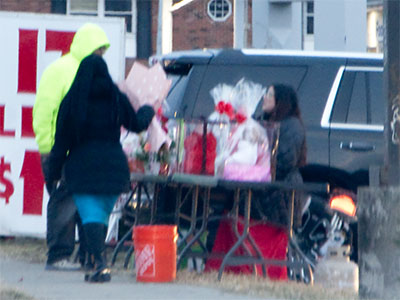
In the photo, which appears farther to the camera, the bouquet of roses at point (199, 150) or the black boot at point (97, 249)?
the bouquet of roses at point (199, 150)

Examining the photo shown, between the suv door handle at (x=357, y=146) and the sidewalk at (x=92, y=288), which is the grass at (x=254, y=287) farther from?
the suv door handle at (x=357, y=146)

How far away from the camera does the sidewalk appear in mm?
6840

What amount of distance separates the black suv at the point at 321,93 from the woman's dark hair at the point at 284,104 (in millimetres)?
478

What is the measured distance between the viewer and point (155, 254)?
746cm

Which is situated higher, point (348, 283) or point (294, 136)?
point (294, 136)

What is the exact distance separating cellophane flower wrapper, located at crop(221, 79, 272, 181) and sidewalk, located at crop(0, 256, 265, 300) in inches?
40.1

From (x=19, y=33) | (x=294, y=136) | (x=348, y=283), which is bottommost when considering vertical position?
(x=348, y=283)

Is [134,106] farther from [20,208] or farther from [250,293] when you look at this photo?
[20,208]

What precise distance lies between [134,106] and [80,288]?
1.47m

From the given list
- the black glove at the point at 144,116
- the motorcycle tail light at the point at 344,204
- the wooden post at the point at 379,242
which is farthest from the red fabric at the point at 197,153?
the wooden post at the point at 379,242

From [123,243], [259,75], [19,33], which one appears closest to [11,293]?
[123,243]

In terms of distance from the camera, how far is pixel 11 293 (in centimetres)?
659

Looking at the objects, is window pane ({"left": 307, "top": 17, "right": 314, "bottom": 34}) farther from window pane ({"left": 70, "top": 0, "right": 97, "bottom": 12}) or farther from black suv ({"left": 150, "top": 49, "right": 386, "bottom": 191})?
black suv ({"left": 150, "top": 49, "right": 386, "bottom": 191})

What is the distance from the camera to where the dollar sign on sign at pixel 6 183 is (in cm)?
1016
